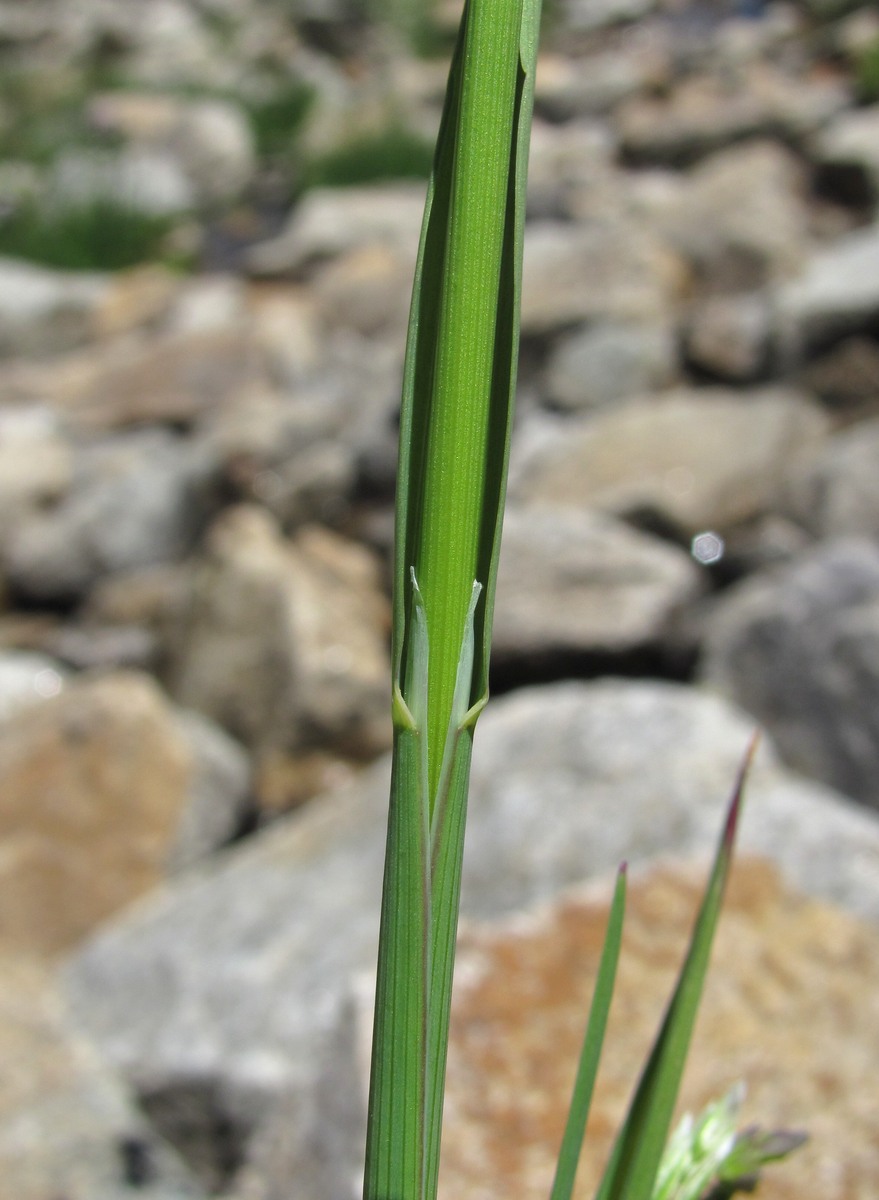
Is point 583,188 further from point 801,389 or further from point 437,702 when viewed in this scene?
point 437,702

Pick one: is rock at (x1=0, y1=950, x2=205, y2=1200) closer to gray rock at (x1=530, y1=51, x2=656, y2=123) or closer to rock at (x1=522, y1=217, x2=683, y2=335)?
rock at (x1=522, y1=217, x2=683, y2=335)

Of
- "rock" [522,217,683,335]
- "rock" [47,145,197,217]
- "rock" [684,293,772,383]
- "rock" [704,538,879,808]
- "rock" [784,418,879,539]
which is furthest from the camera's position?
"rock" [47,145,197,217]

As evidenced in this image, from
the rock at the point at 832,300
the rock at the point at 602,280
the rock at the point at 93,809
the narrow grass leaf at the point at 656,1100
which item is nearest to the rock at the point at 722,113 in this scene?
the rock at the point at 602,280

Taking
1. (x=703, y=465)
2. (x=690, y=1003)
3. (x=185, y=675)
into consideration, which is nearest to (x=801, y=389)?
(x=703, y=465)

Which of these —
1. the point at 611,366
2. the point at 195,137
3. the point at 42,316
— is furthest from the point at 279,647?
the point at 195,137

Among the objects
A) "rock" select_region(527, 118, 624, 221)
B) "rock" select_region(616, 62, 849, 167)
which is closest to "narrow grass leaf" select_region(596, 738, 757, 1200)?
"rock" select_region(527, 118, 624, 221)

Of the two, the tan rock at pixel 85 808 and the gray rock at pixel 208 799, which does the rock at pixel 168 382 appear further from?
the tan rock at pixel 85 808
